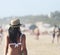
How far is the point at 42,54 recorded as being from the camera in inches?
725

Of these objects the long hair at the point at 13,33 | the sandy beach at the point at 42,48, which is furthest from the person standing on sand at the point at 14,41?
the sandy beach at the point at 42,48

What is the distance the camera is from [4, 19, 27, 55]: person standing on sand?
790 cm

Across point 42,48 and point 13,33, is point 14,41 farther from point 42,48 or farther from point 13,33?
point 42,48

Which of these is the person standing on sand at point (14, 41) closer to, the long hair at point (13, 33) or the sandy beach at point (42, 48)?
the long hair at point (13, 33)

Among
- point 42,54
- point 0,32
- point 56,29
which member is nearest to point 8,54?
point 42,54

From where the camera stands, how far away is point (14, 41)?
8008 millimetres

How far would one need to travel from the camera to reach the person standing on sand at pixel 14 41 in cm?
790

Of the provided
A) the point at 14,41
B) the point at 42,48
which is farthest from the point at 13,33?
the point at 42,48

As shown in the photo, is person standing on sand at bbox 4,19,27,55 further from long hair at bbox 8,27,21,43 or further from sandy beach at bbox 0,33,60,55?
sandy beach at bbox 0,33,60,55

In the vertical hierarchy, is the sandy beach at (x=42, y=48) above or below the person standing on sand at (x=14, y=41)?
below

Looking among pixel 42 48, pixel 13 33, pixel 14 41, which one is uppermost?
pixel 13 33

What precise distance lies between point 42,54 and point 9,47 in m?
10.5

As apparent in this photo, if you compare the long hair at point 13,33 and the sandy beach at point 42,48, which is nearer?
the long hair at point 13,33

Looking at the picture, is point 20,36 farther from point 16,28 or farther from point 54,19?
point 54,19
